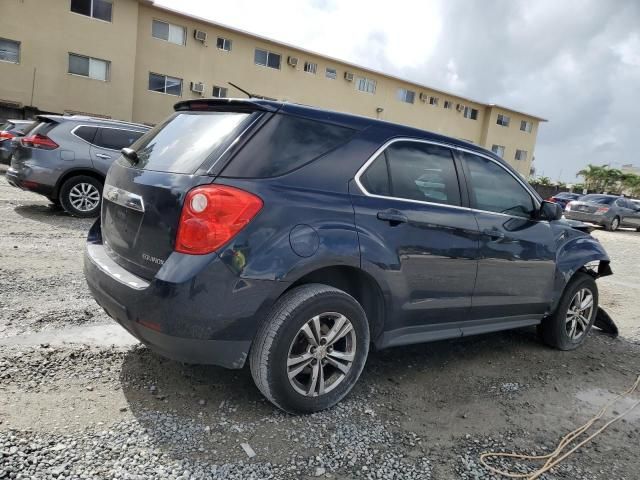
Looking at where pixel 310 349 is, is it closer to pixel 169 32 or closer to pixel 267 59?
pixel 169 32

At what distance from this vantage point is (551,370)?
4.14m

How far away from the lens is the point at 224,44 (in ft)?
84.8

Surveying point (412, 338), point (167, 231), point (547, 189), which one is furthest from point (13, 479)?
point (547, 189)

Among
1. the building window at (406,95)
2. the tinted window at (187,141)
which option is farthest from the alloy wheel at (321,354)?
the building window at (406,95)

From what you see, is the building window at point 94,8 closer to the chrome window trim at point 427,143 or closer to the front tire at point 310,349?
the chrome window trim at point 427,143

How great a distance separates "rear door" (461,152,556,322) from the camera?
3689 mm

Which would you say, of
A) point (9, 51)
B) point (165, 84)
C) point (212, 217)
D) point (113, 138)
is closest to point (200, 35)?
point (165, 84)

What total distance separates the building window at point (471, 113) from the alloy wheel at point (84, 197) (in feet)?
110

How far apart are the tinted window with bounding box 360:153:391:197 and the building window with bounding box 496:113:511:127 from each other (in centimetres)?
3865

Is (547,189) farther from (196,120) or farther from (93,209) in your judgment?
(196,120)

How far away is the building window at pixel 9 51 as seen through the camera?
807 inches

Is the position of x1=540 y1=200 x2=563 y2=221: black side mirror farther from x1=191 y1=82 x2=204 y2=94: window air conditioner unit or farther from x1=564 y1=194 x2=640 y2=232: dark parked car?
x1=191 y1=82 x2=204 y2=94: window air conditioner unit


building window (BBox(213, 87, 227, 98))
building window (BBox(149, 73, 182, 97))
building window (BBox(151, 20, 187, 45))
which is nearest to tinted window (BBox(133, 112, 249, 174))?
building window (BBox(149, 73, 182, 97))

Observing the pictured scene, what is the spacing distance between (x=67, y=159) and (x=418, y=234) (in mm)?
6851
